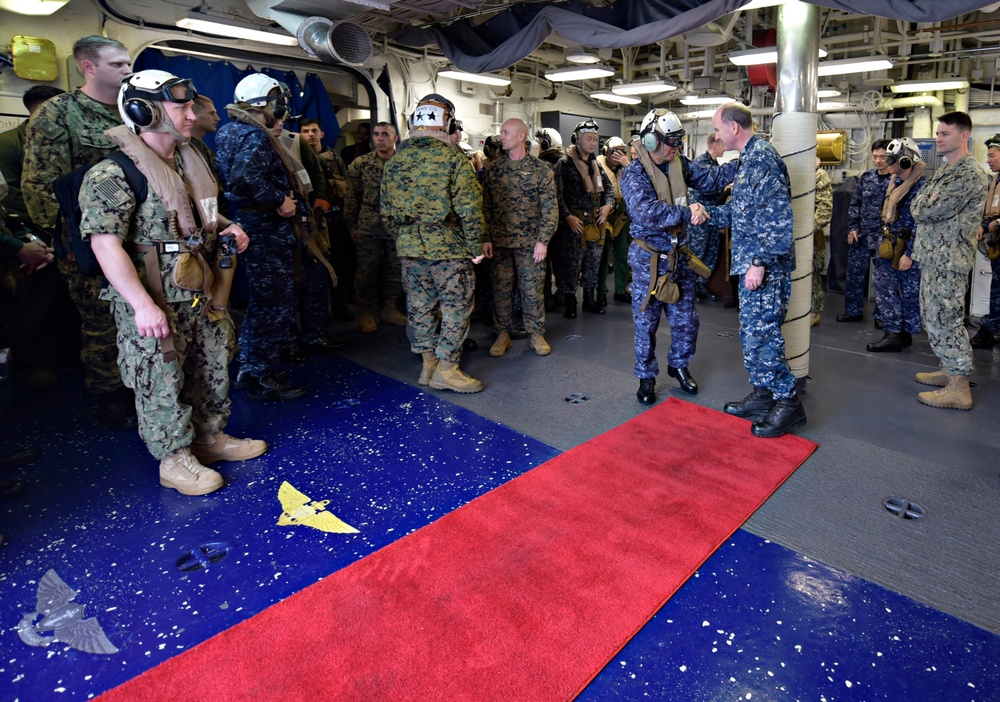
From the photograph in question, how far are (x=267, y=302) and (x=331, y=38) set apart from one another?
278 cm

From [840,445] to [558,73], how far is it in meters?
6.73

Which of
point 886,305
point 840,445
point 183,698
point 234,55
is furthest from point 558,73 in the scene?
point 183,698

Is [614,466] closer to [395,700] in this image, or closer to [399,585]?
[399,585]

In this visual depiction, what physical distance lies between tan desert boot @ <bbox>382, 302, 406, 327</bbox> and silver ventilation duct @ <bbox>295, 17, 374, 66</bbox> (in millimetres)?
2236

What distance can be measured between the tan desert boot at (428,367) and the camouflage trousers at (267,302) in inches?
36.4

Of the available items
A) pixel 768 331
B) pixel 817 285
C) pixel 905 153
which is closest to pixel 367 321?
pixel 768 331

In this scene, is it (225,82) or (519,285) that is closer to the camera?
(519,285)

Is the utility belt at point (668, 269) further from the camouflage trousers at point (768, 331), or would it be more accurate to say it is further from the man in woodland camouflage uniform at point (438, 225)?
the man in woodland camouflage uniform at point (438, 225)

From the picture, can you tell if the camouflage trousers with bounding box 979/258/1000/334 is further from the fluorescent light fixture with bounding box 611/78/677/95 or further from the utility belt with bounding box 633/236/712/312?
the fluorescent light fixture with bounding box 611/78/677/95

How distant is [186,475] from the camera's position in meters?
2.87

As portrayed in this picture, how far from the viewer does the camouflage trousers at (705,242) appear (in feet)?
20.2

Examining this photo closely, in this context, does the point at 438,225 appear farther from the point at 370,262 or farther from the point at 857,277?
the point at 857,277

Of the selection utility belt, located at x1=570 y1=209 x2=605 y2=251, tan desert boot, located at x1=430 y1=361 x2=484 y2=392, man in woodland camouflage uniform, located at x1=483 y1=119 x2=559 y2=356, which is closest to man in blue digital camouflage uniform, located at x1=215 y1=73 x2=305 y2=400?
tan desert boot, located at x1=430 y1=361 x2=484 y2=392

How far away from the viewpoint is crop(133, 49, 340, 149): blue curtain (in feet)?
19.6
